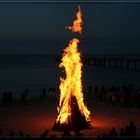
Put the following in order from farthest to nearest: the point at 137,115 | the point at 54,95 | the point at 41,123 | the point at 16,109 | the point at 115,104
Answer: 1. the point at 54,95
2. the point at 115,104
3. the point at 16,109
4. the point at 137,115
5. the point at 41,123

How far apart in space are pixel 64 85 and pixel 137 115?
21.1ft

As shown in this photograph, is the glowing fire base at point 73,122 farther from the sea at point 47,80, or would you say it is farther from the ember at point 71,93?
the sea at point 47,80

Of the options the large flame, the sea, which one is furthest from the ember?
the sea

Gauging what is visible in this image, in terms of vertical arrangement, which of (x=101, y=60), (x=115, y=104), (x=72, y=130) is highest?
(x=101, y=60)

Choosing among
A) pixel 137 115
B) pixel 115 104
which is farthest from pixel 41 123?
pixel 115 104

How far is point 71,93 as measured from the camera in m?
19.5

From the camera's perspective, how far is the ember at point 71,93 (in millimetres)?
19375

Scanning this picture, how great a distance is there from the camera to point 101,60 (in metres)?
130

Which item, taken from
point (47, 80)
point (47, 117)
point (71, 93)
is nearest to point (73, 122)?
point (71, 93)

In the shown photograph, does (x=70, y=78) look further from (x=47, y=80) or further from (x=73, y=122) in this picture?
(x=47, y=80)

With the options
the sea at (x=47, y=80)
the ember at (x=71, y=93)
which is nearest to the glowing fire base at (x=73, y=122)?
the ember at (x=71, y=93)

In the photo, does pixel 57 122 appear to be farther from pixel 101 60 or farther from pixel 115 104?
pixel 101 60

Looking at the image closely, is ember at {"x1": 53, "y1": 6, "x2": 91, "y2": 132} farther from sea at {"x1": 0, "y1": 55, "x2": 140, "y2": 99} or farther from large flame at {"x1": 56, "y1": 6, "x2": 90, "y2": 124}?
sea at {"x1": 0, "y1": 55, "x2": 140, "y2": 99}

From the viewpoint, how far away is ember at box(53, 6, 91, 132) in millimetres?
19375
